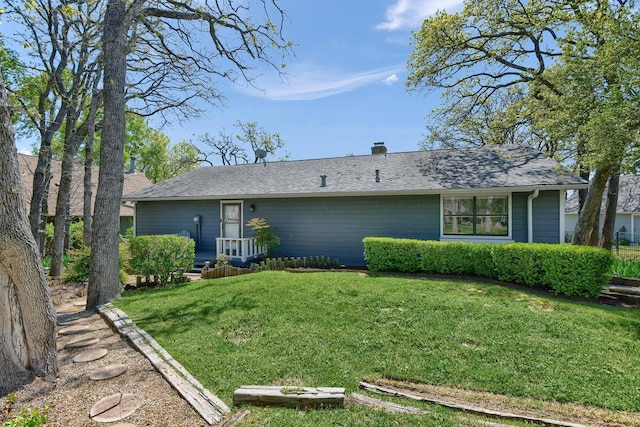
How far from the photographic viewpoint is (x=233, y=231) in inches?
489

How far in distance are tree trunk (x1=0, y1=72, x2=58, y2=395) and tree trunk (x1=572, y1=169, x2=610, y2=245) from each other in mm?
11611

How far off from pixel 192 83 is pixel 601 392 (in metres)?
11.0

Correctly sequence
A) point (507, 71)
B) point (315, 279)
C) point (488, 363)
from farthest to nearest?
point (507, 71)
point (315, 279)
point (488, 363)

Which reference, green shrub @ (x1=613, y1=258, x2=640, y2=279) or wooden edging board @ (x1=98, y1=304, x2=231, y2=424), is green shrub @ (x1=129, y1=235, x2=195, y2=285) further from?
green shrub @ (x1=613, y1=258, x2=640, y2=279)

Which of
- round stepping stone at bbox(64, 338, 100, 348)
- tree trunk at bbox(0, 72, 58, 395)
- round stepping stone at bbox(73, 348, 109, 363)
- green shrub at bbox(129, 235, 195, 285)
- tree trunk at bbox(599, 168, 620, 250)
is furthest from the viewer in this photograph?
tree trunk at bbox(599, 168, 620, 250)

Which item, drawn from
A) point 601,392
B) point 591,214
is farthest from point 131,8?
point 591,214

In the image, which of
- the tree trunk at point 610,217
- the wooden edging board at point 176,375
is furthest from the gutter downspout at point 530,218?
the wooden edging board at point 176,375

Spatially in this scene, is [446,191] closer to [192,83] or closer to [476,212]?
[476,212]

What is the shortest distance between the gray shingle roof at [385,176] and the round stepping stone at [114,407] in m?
8.07

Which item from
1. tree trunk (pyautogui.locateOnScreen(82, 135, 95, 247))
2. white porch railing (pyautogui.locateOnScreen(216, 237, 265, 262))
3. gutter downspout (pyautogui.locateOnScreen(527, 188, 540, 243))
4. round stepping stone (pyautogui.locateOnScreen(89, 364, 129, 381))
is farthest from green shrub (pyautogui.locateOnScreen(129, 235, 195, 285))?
gutter downspout (pyautogui.locateOnScreen(527, 188, 540, 243))

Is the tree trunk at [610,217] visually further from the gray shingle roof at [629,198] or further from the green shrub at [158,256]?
the green shrub at [158,256]

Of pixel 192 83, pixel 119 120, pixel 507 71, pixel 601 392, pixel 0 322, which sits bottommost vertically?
pixel 601 392

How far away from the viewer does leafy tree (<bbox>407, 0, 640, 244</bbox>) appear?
22.8 ft

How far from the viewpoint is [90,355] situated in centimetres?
400
